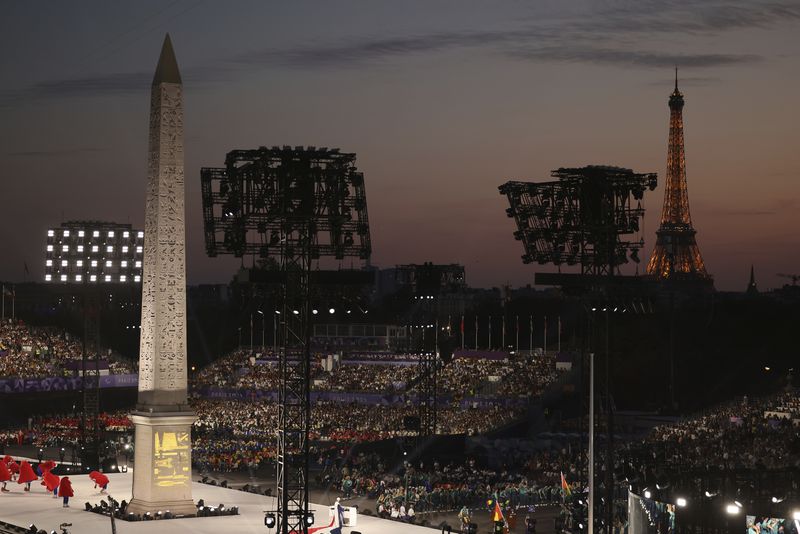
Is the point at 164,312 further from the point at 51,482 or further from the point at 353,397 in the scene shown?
the point at 353,397

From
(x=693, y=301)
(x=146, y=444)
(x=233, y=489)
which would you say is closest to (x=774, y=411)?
(x=233, y=489)

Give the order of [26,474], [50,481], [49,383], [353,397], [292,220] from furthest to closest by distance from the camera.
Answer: [49,383]
[353,397]
[26,474]
[50,481]
[292,220]

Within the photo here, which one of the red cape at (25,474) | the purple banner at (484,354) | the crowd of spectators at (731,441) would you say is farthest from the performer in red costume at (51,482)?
the purple banner at (484,354)

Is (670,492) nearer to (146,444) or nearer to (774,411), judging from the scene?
(146,444)

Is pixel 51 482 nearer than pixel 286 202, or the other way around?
pixel 286 202

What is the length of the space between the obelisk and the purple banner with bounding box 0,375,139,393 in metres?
38.2

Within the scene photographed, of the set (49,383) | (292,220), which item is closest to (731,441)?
(292,220)

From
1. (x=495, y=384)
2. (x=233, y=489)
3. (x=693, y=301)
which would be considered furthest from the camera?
(x=693, y=301)

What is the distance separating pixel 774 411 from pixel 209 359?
252ft

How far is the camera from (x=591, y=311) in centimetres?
3288

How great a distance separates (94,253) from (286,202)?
114 metres

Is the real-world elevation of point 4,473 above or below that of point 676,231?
below

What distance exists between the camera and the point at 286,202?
106ft

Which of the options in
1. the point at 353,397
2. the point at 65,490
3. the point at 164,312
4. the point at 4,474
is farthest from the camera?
the point at 353,397
